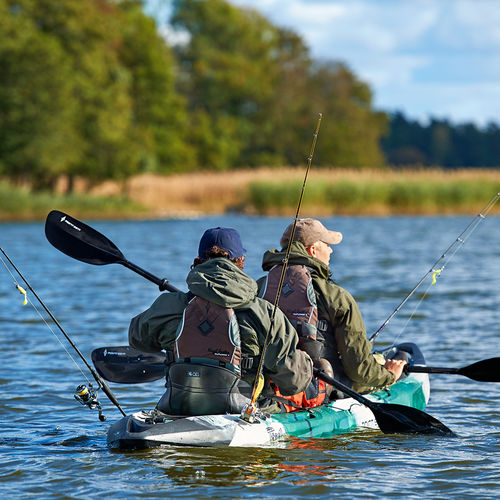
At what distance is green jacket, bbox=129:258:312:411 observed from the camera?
5.21 m

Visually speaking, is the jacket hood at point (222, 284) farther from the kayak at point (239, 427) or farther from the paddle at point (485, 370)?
the paddle at point (485, 370)

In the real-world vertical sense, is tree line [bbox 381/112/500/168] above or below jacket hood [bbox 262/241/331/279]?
above

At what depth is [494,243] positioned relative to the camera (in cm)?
2478

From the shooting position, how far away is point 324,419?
618cm

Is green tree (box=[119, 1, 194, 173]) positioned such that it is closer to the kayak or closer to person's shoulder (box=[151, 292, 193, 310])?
the kayak

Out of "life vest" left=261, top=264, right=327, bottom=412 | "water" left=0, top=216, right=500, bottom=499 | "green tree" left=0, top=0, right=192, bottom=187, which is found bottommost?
"water" left=0, top=216, right=500, bottom=499

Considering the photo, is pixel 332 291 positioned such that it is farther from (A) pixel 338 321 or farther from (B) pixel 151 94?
(B) pixel 151 94

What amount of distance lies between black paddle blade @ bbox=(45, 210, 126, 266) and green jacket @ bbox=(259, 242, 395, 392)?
1.30 meters

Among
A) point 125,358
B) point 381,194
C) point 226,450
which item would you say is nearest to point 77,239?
point 125,358

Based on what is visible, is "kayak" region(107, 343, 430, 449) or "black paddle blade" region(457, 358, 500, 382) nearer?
"kayak" region(107, 343, 430, 449)

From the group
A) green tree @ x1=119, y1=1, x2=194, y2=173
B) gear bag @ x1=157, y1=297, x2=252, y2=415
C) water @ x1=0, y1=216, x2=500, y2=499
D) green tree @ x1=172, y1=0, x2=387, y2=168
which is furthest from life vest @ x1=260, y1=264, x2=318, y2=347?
green tree @ x1=172, y1=0, x2=387, y2=168

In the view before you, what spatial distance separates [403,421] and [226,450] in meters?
1.25

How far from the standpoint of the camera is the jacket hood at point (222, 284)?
17.0ft

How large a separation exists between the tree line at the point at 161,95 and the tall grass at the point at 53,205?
2651 millimetres
